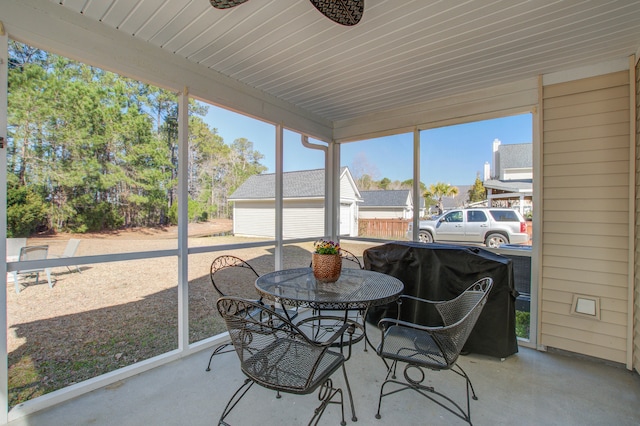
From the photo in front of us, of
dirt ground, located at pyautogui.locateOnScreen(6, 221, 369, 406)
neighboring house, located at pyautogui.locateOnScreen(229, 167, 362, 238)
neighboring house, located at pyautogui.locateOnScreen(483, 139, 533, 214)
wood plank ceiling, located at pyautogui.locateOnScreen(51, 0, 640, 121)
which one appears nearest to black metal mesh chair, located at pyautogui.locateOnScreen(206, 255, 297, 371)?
dirt ground, located at pyautogui.locateOnScreen(6, 221, 369, 406)

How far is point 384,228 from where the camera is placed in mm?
4016

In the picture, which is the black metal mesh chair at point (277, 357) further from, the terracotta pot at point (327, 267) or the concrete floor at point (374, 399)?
the terracotta pot at point (327, 267)

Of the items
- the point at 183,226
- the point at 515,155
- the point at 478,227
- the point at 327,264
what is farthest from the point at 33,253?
the point at 515,155

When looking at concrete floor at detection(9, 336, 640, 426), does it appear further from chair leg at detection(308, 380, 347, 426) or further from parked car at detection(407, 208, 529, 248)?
parked car at detection(407, 208, 529, 248)

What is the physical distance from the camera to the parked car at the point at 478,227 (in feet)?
10.1

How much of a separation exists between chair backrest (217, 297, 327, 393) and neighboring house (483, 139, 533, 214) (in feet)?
8.78

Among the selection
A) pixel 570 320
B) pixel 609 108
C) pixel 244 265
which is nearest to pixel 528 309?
pixel 570 320

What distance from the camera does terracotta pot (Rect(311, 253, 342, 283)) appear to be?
7.72 feet

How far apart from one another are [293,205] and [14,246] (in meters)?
2.65

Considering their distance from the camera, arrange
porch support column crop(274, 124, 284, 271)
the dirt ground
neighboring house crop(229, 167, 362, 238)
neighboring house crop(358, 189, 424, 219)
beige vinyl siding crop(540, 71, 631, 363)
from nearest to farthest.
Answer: the dirt ground, beige vinyl siding crop(540, 71, 631, 363), neighboring house crop(229, 167, 362, 238), porch support column crop(274, 124, 284, 271), neighboring house crop(358, 189, 424, 219)

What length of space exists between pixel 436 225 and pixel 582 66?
2.01 m

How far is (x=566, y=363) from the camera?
258cm

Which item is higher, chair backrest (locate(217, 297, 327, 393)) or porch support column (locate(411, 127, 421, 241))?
porch support column (locate(411, 127, 421, 241))

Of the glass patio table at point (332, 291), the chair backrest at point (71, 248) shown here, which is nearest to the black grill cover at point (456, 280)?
the glass patio table at point (332, 291)
